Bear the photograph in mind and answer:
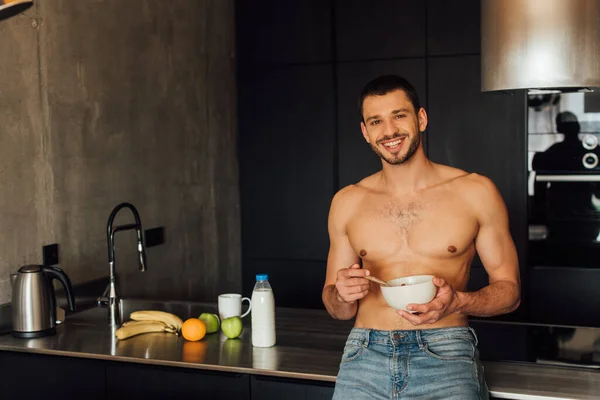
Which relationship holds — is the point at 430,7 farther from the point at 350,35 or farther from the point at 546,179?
the point at 546,179

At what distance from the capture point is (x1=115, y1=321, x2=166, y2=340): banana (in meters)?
2.42

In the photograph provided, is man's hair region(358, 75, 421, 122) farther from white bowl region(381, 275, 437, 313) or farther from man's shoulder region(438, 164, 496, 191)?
white bowl region(381, 275, 437, 313)

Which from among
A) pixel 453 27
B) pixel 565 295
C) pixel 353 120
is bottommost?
pixel 565 295

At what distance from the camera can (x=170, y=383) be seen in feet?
7.14

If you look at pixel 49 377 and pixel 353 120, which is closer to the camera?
pixel 49 377

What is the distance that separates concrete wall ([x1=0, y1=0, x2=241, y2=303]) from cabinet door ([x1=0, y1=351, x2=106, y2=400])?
37cm

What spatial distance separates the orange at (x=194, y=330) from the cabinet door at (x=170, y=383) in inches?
7.6

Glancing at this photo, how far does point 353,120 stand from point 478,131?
0.69m

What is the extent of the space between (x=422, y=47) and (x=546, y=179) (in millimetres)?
962

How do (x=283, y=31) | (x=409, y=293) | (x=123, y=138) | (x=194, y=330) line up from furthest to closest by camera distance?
1. (x=283, y=31)
2. (x=123, y=138)
3. (x=194, y=330)
4. (x=409, y=293)

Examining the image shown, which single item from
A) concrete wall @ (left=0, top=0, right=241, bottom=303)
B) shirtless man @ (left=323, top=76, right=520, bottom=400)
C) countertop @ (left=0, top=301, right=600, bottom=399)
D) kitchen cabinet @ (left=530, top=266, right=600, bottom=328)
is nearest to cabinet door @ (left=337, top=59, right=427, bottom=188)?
concrete wall @ (left=0, top=0, right=241, bottom=303)

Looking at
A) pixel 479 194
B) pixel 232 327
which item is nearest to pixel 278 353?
pixel 232 327

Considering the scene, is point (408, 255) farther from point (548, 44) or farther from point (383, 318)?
point (548, 44)

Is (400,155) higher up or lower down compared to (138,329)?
higher up
